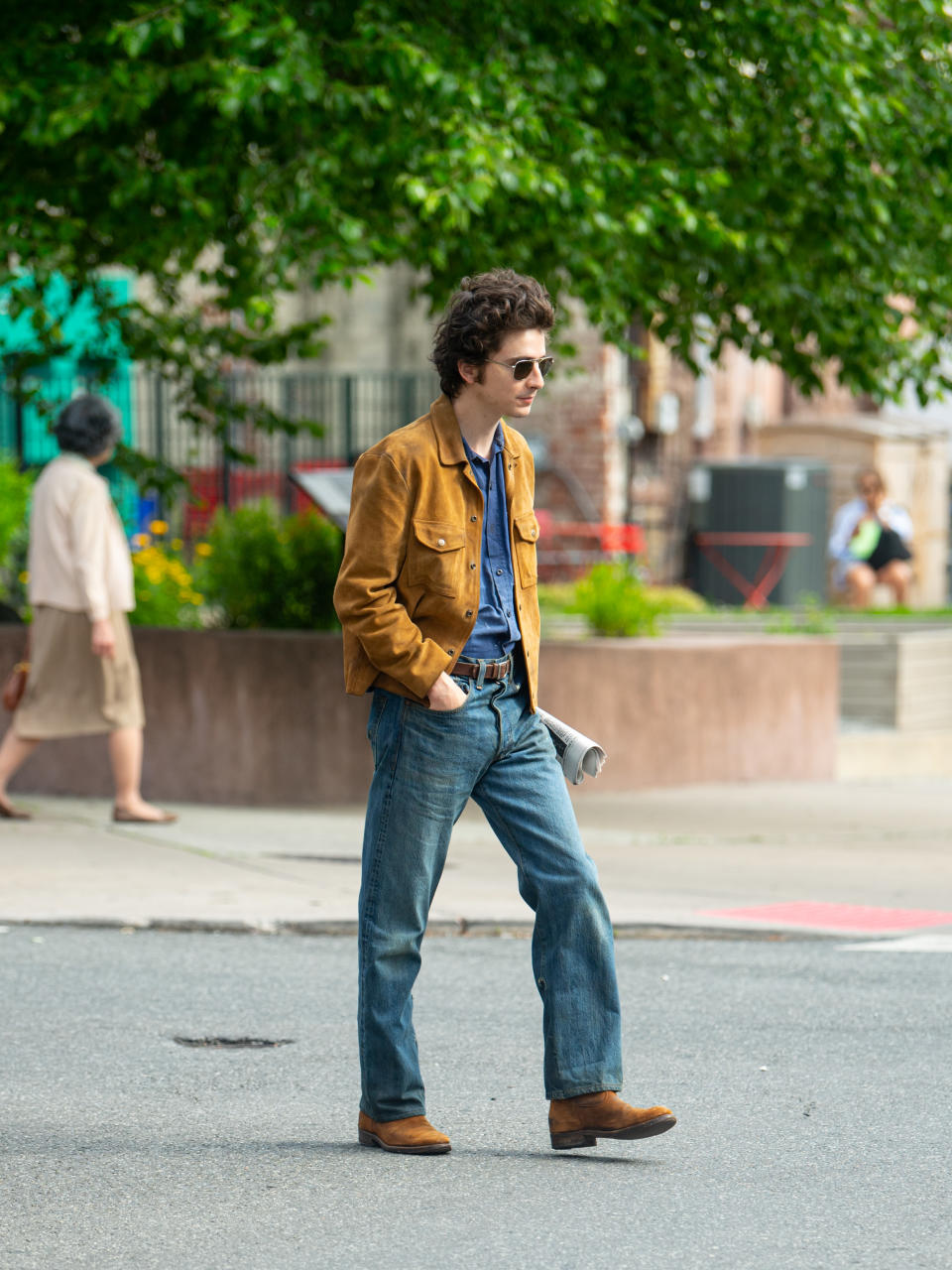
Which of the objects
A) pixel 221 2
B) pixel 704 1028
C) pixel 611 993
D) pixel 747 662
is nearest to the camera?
pixel 611 993

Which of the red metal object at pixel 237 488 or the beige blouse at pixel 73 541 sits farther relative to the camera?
the red metal object at pixel 237 488

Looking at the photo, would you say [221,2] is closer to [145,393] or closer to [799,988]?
[799,988]

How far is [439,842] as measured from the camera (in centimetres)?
460

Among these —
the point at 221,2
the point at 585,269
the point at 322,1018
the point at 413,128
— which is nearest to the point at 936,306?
the point at 585,269

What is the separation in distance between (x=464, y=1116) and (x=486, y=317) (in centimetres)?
201

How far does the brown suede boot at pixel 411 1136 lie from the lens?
4.61 meters

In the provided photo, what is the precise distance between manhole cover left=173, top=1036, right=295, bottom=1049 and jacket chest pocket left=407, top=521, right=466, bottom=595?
193cm

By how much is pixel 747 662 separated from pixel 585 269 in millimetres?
3480

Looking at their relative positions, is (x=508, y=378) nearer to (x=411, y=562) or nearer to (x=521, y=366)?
(x=521, y=366)

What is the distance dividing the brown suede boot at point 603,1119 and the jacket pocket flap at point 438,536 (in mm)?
1304

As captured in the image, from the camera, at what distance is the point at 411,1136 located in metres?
4.61

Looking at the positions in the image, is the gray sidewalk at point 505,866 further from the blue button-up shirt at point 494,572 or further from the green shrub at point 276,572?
the blue button-up shirt at point 494,572

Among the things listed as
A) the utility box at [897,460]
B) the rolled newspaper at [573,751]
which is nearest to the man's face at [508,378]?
the rolled newspaper at [573,751]

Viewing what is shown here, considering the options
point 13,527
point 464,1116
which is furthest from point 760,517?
point 464,1116
